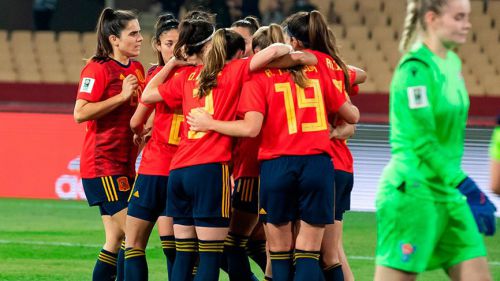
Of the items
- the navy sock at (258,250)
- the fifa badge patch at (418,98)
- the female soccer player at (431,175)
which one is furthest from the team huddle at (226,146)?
the fifa badge patch at (418,98)

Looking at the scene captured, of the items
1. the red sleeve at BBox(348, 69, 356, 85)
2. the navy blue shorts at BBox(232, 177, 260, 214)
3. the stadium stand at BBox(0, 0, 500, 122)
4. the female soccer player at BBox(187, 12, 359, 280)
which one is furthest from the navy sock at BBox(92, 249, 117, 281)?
the stadium stand at BBox(0, 0, 500, 122)

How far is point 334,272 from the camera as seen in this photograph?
7004mm

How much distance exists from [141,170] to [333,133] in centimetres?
126

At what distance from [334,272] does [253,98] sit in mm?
1298

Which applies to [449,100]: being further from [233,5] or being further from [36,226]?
[233,5]

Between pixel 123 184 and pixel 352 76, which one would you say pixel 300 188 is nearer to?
pixel 352 76

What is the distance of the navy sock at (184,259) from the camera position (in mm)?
6770

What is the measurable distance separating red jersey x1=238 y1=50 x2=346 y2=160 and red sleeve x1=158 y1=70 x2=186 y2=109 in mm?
440

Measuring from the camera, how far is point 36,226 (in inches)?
484

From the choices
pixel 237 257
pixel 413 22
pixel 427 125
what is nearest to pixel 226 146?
pixel 237 257

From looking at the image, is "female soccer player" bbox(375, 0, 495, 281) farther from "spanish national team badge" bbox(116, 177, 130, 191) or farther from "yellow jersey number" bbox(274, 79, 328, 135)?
"spanish national team badge" bbox(116, 177, 130, 191)

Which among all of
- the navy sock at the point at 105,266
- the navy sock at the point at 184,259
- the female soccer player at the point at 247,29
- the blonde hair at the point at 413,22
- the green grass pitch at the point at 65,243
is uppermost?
the blonde hair at the point at 413,22

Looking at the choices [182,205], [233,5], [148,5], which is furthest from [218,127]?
[148,5]

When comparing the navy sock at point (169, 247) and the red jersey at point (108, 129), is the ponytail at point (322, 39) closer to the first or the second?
the red jersey at point (108, 129)
